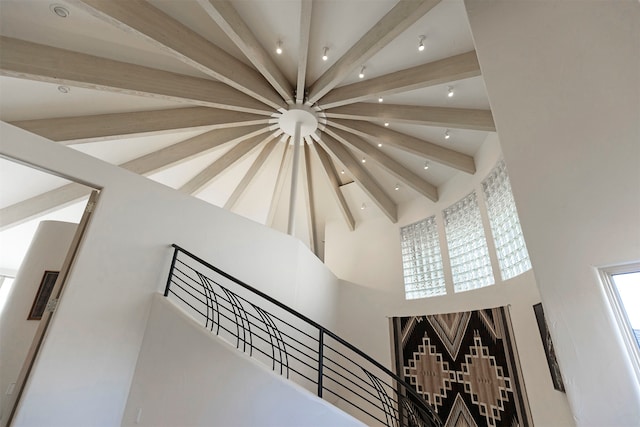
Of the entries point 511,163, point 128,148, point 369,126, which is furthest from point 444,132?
point 128,148

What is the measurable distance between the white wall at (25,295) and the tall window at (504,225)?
19.3ft

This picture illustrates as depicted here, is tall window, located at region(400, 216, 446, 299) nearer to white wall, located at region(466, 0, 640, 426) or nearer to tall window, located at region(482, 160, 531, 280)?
tall window, located at region(482, 160, 531, 280)

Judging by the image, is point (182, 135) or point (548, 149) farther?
point (182, 135)

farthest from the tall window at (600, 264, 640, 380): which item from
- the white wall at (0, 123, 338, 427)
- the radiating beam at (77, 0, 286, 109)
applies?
the radiating beam at (77, 0, 286, 109)

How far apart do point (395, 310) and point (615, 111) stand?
4.41m

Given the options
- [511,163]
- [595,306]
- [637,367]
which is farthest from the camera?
[511,163]

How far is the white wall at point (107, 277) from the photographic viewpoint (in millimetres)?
2268

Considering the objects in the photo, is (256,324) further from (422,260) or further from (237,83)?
(422,260)

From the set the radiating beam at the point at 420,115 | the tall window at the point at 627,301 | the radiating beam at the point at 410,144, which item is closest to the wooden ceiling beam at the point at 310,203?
the radiating beam at the point at 410,144

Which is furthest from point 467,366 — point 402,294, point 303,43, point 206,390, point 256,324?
point 303,43

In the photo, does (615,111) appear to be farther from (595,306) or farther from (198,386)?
(198,386)

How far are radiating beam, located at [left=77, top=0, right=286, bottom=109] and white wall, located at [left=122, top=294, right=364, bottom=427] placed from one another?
2622 mm

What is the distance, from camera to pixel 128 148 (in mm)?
4512

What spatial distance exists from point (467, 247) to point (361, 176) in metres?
2.24
